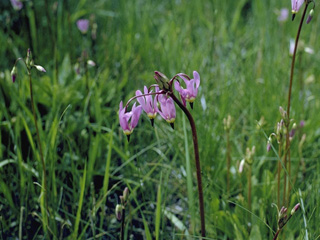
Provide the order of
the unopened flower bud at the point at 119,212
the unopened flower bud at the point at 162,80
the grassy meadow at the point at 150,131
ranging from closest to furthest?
1. the unopened flower bud at the point at 162,80
2. the unopened flower bud at the point at 119,212
3. the grassy meadow at the point at 150,131

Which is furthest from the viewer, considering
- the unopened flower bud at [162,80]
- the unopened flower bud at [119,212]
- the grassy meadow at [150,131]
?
the grassy meadow at [150,131]

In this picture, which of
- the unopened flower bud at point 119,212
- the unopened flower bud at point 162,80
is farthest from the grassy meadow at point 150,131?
the unopened flower bud at point 162,80

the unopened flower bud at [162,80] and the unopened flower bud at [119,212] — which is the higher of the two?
the unopened flower bud at [162,80]

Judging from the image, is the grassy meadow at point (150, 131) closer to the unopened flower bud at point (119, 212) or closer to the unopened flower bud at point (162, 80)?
the unopened flower bud at point (119, 212)

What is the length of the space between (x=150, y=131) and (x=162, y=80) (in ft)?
3.54

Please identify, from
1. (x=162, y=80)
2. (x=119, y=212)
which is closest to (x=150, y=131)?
(x=119, y=212)

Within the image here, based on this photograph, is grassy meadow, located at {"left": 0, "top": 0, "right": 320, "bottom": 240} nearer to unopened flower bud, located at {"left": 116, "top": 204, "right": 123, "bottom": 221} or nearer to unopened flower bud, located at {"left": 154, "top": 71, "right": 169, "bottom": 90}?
unopened flower bud, located at {"left": 116, "top": 204, "right": 123, "bottom": 221}

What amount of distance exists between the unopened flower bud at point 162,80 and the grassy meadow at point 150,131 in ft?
1.25

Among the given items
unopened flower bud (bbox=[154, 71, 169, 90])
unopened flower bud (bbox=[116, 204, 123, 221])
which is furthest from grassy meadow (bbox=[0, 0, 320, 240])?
unopened flower bud (bbox=[154, 71, 169, 90])

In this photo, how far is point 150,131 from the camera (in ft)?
7.39

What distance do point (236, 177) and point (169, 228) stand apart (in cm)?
40

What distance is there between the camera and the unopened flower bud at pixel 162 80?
1.18m

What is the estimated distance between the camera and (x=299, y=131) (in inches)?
89.0

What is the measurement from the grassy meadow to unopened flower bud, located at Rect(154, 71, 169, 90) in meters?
0.38
